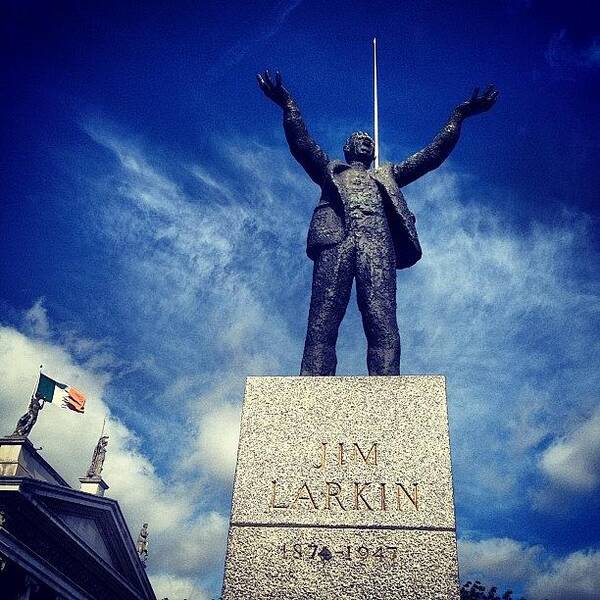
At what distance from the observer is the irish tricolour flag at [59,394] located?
29672 millimetres

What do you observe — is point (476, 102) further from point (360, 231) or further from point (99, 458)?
point (99, 458)

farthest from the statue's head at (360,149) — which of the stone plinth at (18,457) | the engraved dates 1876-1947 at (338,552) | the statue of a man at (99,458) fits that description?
the statue of a man at (99,458)

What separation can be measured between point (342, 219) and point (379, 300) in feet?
3.33

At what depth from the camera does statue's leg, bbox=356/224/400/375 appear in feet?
18.5

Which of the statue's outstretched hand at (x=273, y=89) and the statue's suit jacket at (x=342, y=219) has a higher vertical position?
the statue's outstretched hand at (x=273, y=89)

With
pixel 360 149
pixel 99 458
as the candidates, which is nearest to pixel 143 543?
pixel 99 458

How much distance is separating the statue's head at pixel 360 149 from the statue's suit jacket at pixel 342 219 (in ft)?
1.53

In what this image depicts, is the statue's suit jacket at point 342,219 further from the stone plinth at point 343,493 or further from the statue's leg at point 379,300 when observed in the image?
the stone plinth at point 343,493

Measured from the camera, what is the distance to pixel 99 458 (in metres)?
38.8

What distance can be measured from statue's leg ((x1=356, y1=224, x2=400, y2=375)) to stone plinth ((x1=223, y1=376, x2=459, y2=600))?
59cm

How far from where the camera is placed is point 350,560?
4285 mm

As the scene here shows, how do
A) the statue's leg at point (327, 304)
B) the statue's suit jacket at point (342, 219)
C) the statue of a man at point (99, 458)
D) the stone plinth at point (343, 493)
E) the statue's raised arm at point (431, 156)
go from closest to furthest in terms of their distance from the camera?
the stone plinth at point (343, 493)
the statue's leg at point (327, 304)
the statue's suit jacket at point (342, 219)
the statue's raised arm at point (431, 156)
the statue of a man at point (99, 458)

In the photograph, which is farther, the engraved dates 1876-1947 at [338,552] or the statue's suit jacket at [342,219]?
the statue's suit jacket at [342,219]

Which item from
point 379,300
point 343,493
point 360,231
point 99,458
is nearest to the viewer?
point 343,493
